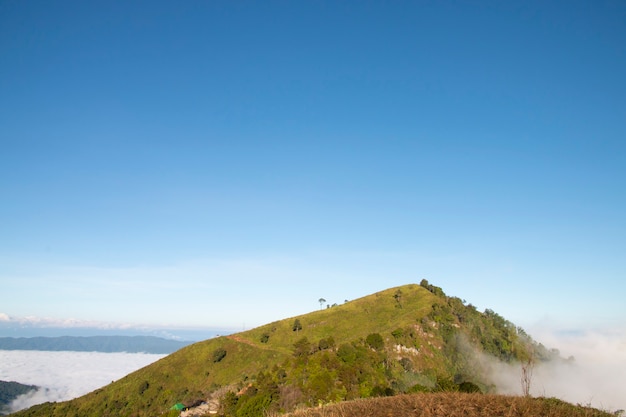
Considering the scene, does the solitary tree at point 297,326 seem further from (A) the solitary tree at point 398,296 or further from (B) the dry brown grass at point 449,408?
(B) the dry brown grass at point 449,408

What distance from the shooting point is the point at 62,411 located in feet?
388

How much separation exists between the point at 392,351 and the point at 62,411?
10176 centimetres

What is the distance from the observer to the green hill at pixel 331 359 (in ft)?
252

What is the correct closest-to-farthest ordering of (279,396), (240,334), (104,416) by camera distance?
1. (279,396)
2. (104,416)
3. (240,334)

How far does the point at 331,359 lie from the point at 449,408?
75.1 m

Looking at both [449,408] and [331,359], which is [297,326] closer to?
[331,359]

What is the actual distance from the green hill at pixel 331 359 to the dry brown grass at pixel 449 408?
2036 inches

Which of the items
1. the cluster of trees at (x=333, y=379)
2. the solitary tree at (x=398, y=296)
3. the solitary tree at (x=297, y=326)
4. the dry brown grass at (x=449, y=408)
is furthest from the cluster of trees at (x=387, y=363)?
the dry brown grass at (x=449, y=408)

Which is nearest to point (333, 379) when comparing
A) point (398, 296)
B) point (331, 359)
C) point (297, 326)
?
point (331, 359)

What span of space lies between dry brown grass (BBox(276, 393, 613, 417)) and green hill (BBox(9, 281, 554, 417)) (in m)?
51.7

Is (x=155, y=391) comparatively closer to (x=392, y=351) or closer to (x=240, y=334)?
(x=240, y=334)

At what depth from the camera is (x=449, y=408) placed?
40.9 feet

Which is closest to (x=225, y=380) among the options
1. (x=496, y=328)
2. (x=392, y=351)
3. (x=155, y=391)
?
(x=155, y=391)

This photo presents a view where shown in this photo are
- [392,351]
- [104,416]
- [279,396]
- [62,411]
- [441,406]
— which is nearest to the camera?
[441,406]
